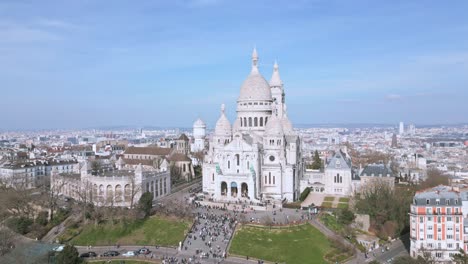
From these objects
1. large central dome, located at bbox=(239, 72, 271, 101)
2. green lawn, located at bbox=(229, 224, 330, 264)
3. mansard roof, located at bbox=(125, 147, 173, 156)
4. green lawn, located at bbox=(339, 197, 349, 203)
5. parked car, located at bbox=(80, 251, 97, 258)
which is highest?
large central dome, located at bbox=(239, 72, 271, 101)

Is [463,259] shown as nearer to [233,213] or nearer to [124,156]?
[233,213]

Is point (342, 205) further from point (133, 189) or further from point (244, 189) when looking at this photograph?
point (133, 189)

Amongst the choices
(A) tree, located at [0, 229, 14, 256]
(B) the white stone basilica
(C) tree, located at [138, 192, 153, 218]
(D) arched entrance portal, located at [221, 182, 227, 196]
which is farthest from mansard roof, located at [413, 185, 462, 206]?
(A) tree, located at [0, 229, 14, 256]

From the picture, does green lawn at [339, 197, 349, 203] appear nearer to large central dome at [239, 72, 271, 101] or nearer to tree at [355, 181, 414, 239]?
tree at [355, 181, 414, 239]

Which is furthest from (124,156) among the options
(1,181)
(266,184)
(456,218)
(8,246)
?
(456,218)

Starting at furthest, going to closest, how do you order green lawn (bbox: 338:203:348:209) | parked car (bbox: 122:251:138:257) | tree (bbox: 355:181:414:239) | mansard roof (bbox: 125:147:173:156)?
mansard roof (bbox: 125:147:173:156)
green lawn (bbox: 338:203:348:209)
tree (bbox: 355:181:414:239)
parked car (bbox: 122:251:138:257)

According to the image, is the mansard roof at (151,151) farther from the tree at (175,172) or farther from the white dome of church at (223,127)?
the white dome of church at (223,127)

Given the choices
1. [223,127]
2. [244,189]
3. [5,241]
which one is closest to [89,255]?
[5,241]
